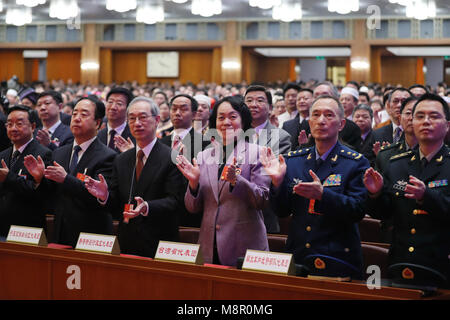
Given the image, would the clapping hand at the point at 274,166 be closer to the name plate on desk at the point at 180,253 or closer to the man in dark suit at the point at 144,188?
the name plate on desk at the point at 180,253

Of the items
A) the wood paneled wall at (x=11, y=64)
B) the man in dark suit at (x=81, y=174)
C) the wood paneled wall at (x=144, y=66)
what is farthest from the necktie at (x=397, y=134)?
the wood paneled wall at (x=11, y=64)

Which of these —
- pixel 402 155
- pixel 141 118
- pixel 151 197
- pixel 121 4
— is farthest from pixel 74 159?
pixel 121 4

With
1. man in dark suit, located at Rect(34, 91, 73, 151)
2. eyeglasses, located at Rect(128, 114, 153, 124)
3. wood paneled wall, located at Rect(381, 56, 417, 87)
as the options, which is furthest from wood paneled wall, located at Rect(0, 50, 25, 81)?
eyeglasses, located at Rect(128, 114, 153, 124)

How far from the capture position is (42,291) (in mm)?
2473

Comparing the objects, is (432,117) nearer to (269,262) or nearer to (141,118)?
(269,262)

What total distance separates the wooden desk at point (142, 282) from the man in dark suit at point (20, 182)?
513 millimetres

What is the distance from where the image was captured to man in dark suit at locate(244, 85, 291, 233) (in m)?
3.37

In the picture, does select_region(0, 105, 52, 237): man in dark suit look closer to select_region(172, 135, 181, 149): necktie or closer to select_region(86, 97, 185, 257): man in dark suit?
select_region(86, 97, 185, 257): man in dark suit

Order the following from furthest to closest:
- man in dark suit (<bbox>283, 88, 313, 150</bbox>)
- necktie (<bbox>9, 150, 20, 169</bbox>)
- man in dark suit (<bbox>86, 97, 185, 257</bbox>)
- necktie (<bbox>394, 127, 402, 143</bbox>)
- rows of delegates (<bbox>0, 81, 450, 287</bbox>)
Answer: man in dark suit (<bbox>283, 88, 313, 150</bbox>)
necktie (<bbox>394, 127, 402, 143</bbox>)
necktie (<bbox>9, 150, 20, 169</bbox>)
man in dark suit (<bbox>86, 97, 185, 257</bbox>)
rows of delegates (<bbox>0, 81, 450, 287</bbox>)

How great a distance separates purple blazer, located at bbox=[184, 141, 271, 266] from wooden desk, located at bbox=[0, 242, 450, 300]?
35 centimetres

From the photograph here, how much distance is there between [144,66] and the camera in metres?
17.3

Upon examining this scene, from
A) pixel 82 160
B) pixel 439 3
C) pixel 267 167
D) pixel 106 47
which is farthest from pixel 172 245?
pixel 106 47

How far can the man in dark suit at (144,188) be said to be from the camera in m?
2.75
